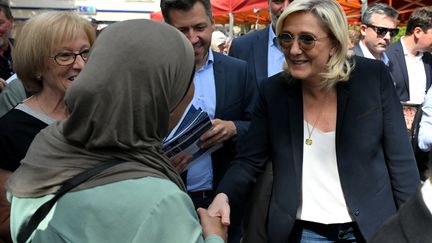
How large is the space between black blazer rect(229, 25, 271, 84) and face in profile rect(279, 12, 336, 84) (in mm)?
1069

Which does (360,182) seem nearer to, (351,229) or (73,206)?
(351,229)

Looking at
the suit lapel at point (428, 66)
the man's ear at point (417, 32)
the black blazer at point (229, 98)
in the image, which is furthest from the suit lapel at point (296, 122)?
the man's ear at point (417, 32)

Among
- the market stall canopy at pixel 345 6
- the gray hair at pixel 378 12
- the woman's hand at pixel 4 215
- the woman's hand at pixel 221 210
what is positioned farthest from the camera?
the market stall canopy at pixel 345 6

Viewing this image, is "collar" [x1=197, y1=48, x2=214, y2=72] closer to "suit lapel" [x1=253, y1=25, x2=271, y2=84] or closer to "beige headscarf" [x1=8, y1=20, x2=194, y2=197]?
"suit lapel" [x1=253, y1=25, x2=271, y2=84]

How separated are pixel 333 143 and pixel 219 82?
797mm

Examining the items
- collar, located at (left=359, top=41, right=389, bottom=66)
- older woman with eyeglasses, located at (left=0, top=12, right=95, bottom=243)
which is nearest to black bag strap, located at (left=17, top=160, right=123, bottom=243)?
older woman with eyeglasses, located at (left=0, top=12, right=95, bottom=243)

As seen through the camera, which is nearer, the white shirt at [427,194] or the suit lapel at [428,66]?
the white shirt at [427,194]

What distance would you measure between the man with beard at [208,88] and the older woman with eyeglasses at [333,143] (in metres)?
0.43

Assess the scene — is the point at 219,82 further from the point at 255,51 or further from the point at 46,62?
the point at 46,62

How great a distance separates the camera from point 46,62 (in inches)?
92.4

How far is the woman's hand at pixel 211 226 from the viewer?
5.22ft

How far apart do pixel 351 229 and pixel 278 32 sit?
3.21 feet

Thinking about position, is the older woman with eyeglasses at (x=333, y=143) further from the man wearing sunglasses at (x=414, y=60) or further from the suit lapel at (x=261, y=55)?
the man wearing sunglasses at (x=414, y=60)

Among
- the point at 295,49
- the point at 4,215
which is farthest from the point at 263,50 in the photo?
the point at 4,215
